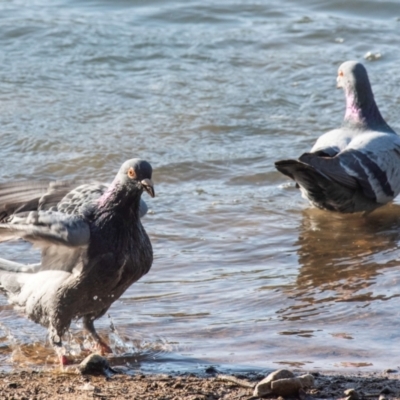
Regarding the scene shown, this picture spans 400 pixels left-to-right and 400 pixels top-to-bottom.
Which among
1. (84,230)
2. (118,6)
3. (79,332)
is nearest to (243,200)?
(79,332)

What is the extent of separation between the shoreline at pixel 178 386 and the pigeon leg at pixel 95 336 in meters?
0.46

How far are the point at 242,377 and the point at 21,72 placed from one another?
7.35m

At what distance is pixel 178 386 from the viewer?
15.8 ft

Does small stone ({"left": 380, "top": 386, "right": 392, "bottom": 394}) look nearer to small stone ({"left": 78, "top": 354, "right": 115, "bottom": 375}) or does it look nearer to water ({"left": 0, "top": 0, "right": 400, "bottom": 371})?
water ({"left": 0, "top": 0, "right": 400, "bottom": 371})

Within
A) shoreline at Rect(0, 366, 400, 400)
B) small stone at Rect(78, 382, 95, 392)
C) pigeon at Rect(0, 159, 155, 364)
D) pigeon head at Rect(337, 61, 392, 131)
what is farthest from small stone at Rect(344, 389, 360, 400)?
pigeon head at Rect(337, 61, 392, 131)

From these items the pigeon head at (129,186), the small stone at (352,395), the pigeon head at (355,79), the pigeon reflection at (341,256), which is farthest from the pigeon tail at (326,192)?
the small stone at (352,395)

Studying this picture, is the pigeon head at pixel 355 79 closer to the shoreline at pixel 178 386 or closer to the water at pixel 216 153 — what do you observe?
the water at pixel 216 153

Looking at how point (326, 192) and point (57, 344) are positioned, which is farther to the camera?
point (326, 192)

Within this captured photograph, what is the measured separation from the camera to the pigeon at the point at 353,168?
7.85m

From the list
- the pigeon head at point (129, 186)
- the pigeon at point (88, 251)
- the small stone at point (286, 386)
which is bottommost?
the small stone at point (286, 386)

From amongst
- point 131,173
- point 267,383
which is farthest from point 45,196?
point 267,383

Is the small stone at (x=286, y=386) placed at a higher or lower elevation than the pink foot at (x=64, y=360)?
higher

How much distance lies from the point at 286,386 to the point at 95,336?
1.49m

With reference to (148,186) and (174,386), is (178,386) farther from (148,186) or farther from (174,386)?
(148,186)
